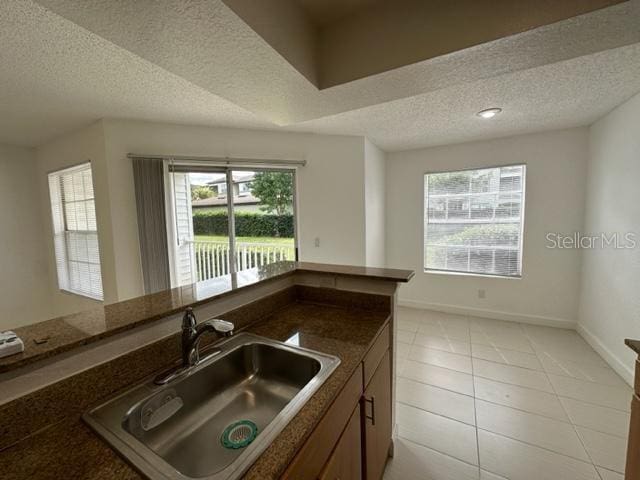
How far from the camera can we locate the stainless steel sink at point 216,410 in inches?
26.1

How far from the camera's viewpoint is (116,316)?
0.97 m

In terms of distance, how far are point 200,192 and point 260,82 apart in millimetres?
1869

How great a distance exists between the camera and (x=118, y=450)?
25.3 inches

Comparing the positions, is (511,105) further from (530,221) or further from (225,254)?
(225,254)

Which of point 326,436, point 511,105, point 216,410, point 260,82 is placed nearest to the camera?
point 326,436

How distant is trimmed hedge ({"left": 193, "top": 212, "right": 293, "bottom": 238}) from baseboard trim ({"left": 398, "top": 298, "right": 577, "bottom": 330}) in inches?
83.5

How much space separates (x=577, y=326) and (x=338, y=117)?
138 inches

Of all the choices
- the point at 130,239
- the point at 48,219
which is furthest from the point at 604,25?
the point at 48,219

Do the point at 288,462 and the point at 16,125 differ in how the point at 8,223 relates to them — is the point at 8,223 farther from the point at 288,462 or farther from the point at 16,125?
the point at 288,462

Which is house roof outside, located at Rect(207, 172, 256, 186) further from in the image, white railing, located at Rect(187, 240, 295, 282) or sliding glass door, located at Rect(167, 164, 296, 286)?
white railing, located at Rect(187, 240, 295, 282)

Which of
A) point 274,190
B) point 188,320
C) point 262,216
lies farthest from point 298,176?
point 188,320

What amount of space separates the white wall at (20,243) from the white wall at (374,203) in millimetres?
4339

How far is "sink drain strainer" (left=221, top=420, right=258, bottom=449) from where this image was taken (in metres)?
0.85

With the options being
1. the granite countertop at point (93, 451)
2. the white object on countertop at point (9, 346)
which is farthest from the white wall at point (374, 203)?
the white object on countertop at point (9, 346)
